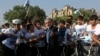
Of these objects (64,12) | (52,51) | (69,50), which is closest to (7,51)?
(52,51)

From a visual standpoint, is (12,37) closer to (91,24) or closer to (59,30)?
(59,30)

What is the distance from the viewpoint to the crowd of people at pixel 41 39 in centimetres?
1117

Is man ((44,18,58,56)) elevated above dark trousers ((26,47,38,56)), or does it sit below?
above

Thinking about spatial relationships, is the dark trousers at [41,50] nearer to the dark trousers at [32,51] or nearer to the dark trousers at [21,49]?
the dark trousers at [32,51]

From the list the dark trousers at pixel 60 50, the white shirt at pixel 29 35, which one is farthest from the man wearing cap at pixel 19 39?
the dark trousers at pixel 60 50

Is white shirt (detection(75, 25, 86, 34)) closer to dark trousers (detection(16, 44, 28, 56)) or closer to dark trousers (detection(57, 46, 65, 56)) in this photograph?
dark trousers (detection(57, 46, 65, 56))

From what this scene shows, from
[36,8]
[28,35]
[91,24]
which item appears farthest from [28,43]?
[36,8]

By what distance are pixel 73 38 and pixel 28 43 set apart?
1.43 m

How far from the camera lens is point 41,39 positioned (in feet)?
37.4

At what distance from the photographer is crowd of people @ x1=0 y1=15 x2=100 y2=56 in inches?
440

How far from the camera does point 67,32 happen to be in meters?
11.5

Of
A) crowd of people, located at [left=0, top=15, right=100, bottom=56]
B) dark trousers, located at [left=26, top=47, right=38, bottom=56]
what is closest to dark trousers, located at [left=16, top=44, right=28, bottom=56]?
crowd of people, located at [left=0, top=15, right=100, bottom=56]

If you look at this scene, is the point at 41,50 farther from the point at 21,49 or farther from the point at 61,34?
the point at 61,34

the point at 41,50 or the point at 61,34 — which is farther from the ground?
the point at 61,34
